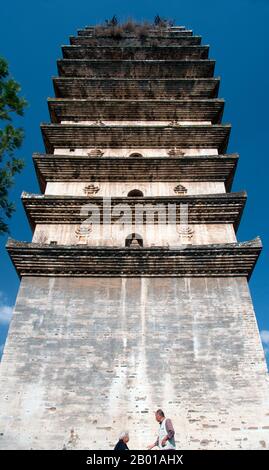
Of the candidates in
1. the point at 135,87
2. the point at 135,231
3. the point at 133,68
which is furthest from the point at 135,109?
the point at 135,231

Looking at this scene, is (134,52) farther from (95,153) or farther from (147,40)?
(95,153)

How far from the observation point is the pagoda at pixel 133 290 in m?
9.61

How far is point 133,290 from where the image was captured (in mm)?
11484

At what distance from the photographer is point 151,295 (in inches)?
448

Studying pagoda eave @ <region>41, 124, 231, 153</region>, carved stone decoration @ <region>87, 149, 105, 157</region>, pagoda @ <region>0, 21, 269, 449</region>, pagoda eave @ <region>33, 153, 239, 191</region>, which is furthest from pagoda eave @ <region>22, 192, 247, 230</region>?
pagoda eave @ <region>41, 124, 231, 153</region>

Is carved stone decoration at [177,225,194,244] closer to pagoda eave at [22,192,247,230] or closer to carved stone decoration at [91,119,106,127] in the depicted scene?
pagoda eave at [22,192,247,230]

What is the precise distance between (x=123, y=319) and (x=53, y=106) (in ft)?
26.2

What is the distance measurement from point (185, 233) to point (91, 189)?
288 cm

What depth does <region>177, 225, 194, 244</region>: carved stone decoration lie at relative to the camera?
12.6 metres

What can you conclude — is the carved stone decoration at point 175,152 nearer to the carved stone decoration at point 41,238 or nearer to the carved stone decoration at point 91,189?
the carved stone decoration at point 91,189

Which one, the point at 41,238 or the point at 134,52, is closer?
the point at 41,238

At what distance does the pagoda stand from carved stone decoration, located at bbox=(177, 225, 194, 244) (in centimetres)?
3
